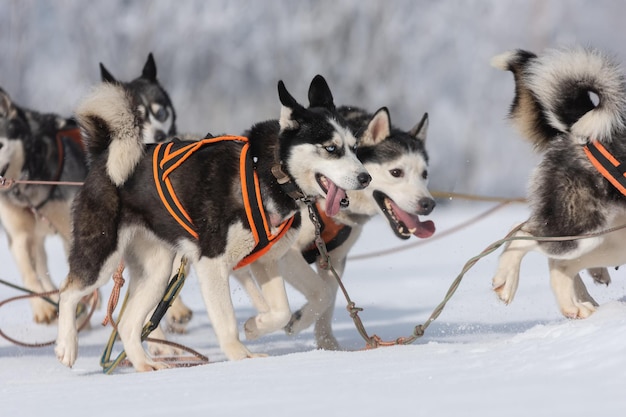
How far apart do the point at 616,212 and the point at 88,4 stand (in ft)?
59.0

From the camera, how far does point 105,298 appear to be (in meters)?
7.65

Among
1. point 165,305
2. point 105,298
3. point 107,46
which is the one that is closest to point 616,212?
point 165,305

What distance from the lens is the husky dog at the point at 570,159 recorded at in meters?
3.66

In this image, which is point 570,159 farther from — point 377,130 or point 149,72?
point 149,72

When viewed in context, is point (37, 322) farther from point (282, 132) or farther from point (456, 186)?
point (456, 186)

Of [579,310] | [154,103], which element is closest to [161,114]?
[154,103]

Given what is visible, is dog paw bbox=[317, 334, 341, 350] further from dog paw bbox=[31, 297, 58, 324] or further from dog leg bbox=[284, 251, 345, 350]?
dog paw bbox=[31, 297, 58, 324]

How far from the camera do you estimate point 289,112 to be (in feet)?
12.5

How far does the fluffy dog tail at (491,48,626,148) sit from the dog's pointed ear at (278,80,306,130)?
0.87 metres

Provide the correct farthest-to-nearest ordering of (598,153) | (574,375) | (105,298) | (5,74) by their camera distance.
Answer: (5,74) < (105,298) < (598,153) < (574,375)

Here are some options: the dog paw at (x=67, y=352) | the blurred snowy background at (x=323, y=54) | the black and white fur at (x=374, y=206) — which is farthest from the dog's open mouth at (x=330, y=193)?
the blurred snowy background at (x=323, y=54)

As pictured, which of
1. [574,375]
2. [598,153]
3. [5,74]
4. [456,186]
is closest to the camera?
[574,375]

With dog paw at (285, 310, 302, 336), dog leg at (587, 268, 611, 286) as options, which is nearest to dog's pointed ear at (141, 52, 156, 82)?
dog paw at (285, 310, 302, 336)

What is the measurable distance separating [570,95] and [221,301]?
5.23 feet
